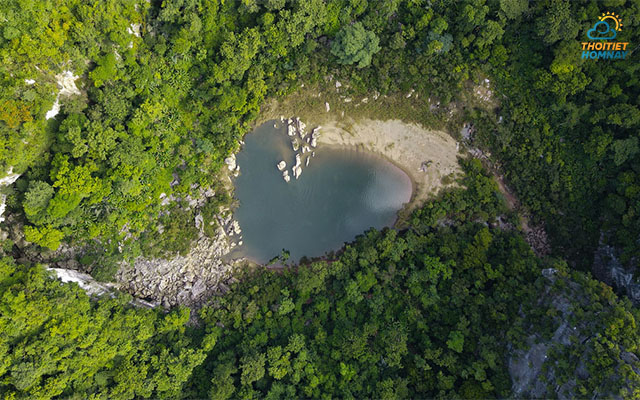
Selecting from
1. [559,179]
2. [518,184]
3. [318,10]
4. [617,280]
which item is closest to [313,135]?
[318,10]

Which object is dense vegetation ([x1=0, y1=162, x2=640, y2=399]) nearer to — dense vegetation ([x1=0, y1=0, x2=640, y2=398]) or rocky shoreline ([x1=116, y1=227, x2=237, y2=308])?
dense vegetation ([x1=0, y1=0, x2=640, y2=398])

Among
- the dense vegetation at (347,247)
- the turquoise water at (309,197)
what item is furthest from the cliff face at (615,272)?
the turquoise water at (309,197)

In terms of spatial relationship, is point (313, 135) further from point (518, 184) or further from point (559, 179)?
point (559, 179)

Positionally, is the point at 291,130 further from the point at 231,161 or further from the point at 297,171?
the point at 231,161

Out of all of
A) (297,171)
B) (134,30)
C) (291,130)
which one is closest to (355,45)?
(291,130)

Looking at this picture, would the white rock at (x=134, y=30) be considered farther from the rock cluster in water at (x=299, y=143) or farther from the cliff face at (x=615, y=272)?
the cliff face at (x=615, y=272)

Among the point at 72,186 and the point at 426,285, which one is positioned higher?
the point at 72,186
